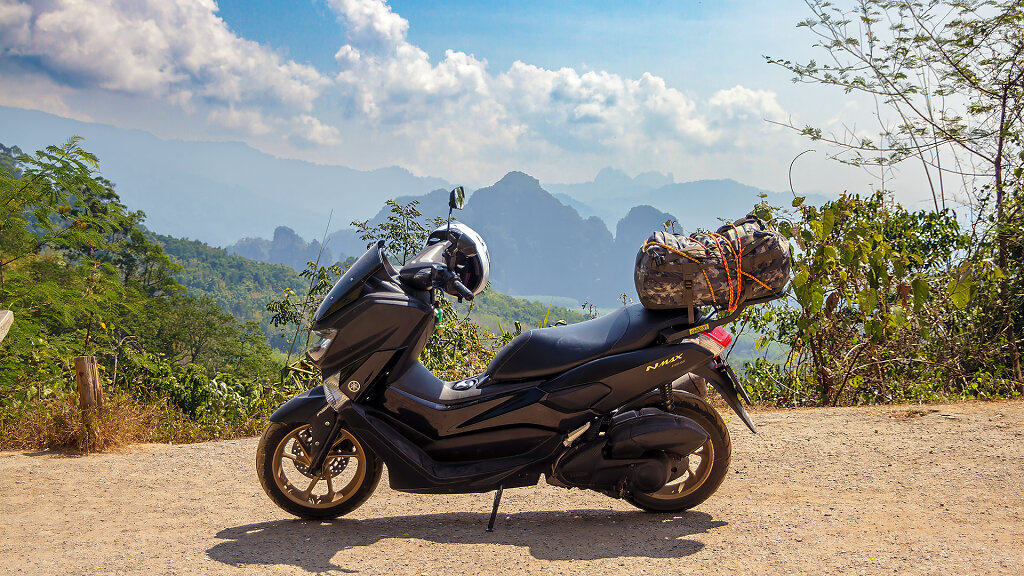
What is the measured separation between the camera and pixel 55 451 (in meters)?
5.28

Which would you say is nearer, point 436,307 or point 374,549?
point 374,549

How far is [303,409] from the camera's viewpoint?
348 cm

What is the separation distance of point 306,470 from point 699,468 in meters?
1.88

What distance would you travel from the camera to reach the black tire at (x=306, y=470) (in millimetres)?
3516

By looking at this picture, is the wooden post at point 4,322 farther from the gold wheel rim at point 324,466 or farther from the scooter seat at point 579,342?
the scooter seat at point 579,342

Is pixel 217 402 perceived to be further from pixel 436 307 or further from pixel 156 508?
pixel 436 307

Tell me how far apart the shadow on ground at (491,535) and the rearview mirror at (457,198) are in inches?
59.9

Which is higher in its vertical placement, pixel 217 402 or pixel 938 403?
pixel 938 403

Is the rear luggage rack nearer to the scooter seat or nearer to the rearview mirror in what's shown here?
the scooter seat

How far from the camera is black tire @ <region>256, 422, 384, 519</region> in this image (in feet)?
11.5

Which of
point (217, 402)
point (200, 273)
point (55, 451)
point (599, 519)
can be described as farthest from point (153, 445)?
point (200, 273)

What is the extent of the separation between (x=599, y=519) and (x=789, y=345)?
3.94m

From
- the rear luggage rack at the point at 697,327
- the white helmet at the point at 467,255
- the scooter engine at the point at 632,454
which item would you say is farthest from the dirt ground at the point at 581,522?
the white helmet at the point at 467,255

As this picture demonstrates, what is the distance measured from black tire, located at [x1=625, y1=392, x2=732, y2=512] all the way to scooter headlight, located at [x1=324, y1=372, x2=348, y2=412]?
4.50 ft
